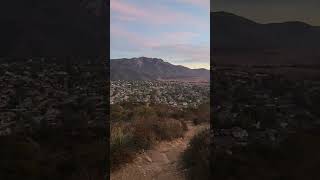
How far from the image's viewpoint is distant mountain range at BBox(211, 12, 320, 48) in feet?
31.9

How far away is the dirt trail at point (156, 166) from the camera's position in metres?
9.16

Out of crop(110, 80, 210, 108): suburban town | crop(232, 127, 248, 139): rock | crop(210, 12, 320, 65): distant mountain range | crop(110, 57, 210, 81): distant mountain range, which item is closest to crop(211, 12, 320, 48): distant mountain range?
crop(210, 12, 320, 65): distant mountain range

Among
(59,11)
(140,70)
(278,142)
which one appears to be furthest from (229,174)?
(140,70)

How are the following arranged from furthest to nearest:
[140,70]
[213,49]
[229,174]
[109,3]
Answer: [140,70] → [213,49] → [109,3] → [229,174]

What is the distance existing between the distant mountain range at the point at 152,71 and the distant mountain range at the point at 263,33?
197 ft

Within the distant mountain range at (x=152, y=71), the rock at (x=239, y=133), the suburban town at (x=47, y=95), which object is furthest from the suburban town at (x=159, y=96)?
the distant mountain range at (x=152, y=71)

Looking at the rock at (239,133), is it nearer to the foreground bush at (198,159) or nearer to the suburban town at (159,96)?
the foreground bush at (198,159)

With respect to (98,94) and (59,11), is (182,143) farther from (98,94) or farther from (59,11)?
(59,11)

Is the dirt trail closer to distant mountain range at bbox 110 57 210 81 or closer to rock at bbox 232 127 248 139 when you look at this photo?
rock at bbox 232 127 248 139

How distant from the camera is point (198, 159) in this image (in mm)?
9359

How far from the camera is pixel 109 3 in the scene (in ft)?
29.7

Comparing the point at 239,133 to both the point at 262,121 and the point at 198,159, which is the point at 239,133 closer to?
the point at 262,121

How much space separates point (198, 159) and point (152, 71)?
79.7 m

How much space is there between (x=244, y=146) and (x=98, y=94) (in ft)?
10.5
